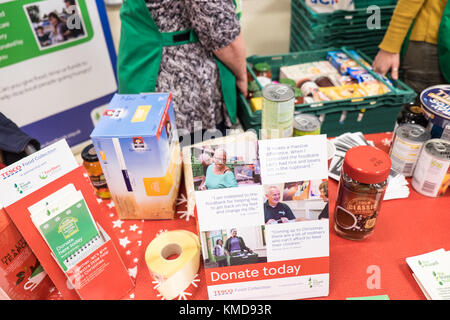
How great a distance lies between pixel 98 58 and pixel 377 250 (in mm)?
2351

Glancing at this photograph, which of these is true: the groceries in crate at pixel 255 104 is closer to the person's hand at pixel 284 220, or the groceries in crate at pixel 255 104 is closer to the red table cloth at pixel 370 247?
the red table cloth at pixel 370 247

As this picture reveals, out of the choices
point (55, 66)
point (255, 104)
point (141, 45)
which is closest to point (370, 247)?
point (255, 104)

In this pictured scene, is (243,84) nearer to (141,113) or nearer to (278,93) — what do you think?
(278,93)

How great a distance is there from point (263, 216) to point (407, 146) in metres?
0.59

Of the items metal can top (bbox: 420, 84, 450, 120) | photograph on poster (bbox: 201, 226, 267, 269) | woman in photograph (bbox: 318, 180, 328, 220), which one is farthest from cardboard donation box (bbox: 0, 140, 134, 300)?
metal can top (bbox: 420, 84, 450, 120)

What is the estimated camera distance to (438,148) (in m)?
1.04

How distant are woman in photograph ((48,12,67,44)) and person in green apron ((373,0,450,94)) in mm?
2006

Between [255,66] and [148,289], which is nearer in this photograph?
[148,289]

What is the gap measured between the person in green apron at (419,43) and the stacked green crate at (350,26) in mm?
329

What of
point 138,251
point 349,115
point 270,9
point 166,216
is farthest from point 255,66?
point 138,251

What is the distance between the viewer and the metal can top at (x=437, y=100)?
1.08 meters

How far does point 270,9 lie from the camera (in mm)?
2852

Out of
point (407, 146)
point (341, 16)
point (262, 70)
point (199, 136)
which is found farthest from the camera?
point (341, 16)
